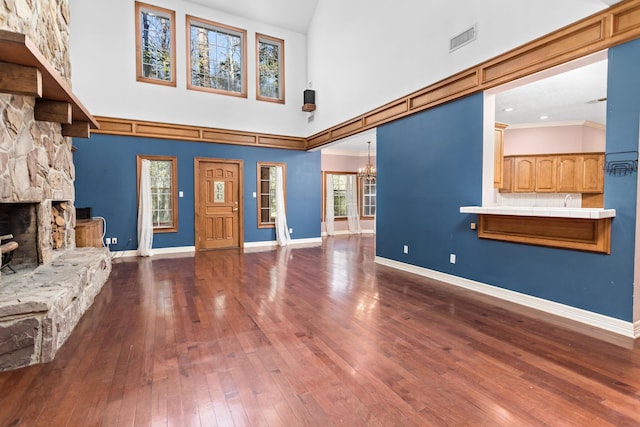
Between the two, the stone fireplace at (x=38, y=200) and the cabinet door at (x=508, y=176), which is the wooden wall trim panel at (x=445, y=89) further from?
the stone fireplace at (x=38, y=200)

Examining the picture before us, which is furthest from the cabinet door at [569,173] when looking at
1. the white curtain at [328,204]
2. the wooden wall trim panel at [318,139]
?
the white curtain at [328,204]

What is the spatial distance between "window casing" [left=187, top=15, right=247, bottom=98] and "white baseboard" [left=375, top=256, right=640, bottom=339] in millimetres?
5944

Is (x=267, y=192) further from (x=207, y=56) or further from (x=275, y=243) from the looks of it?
(x=207, y=56)

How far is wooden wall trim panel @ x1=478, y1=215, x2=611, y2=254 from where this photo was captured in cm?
280

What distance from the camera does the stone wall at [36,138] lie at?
8.38ft

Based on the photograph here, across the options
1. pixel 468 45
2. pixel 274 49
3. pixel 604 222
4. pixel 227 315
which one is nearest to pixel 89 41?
pixel 274 49

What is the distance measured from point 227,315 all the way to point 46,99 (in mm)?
2806

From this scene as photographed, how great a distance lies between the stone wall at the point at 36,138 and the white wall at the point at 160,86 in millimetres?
1999

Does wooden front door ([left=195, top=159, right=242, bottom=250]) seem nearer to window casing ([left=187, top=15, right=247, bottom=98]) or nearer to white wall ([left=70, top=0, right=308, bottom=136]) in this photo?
white wall ([left=70, top=0, right=308, bottom=136])

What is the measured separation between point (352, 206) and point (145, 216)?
6.15 m

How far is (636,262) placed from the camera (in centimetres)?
262

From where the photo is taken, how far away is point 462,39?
12.9 feet

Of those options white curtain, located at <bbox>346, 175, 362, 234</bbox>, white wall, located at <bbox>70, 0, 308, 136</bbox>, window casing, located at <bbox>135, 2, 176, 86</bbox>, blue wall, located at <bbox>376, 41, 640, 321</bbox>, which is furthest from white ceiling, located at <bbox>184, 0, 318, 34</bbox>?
white curtain, located at <bbox>346, 175, 362, 234</bbox>

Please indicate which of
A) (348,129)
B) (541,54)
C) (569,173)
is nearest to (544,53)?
(541,54)
